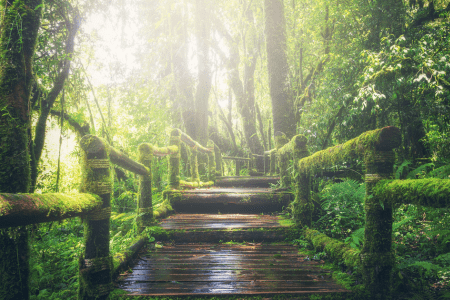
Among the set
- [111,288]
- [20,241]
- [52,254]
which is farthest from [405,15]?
[52,254]

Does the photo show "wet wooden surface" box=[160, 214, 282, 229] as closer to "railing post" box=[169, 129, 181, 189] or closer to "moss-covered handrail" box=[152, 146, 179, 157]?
"railing post" box=[169, 129, 181, 189]

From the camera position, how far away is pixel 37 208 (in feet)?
4.77

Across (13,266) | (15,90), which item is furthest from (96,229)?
(15,90)

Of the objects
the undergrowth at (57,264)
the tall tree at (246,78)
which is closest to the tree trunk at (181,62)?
the tall tree at (246,78)

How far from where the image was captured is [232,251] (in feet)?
10.6

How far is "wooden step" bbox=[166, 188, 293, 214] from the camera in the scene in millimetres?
4945

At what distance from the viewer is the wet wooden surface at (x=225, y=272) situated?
2.17 meters

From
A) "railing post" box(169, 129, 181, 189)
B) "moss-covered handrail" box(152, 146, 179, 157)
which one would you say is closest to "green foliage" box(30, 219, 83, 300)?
"moss-covered handrail" box(152, 146, 179, 157)

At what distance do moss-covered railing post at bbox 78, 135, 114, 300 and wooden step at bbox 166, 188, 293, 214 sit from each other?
2.85 m

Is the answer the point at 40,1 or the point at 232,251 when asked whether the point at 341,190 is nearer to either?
the point at 232,251

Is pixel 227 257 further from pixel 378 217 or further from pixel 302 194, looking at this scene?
pixel 378 217

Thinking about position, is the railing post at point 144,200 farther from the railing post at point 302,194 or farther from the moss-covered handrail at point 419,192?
the moss-covered handrail at point 419,192

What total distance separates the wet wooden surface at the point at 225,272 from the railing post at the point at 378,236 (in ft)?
0.89

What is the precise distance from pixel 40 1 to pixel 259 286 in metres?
4.22
